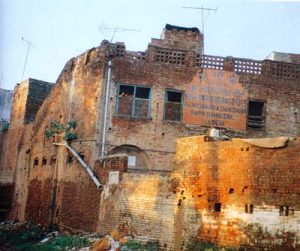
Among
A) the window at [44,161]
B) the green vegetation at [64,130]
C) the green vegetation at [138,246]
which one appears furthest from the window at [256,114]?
the window at [44,161]

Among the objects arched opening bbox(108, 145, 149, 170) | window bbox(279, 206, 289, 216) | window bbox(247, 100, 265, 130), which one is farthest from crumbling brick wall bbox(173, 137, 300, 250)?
window bbox(247, 100, 265, 130)

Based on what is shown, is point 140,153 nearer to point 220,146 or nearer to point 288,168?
point 220,146

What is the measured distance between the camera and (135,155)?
1853 centimetres

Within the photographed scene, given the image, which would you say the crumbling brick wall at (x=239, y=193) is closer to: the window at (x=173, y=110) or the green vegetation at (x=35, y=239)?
the green vegetation at (x=35, y=239)

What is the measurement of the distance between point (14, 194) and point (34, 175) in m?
2.84

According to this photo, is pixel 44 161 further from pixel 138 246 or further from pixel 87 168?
pixel 138 246

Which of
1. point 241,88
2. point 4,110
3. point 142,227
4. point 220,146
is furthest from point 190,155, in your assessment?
point 4,110

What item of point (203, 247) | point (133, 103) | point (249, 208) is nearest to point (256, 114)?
point (133, 103)

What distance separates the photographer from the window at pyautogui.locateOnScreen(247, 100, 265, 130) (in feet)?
62.9

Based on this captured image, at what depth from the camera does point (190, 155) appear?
41.6 ft

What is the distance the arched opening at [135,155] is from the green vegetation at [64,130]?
2.21m

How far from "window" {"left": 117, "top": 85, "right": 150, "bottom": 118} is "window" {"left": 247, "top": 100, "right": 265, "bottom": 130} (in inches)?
180

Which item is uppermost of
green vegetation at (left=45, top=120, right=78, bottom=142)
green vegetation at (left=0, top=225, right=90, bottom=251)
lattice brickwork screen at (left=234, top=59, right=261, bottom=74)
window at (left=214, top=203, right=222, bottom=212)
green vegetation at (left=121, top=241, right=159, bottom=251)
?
lattice brickwork screen at (left=234, top=59, right=261, bottom=74)

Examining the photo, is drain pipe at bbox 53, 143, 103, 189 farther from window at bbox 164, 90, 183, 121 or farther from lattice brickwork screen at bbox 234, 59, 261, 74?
lattice brickwork screen at bbox 234, 59, 261, 74
